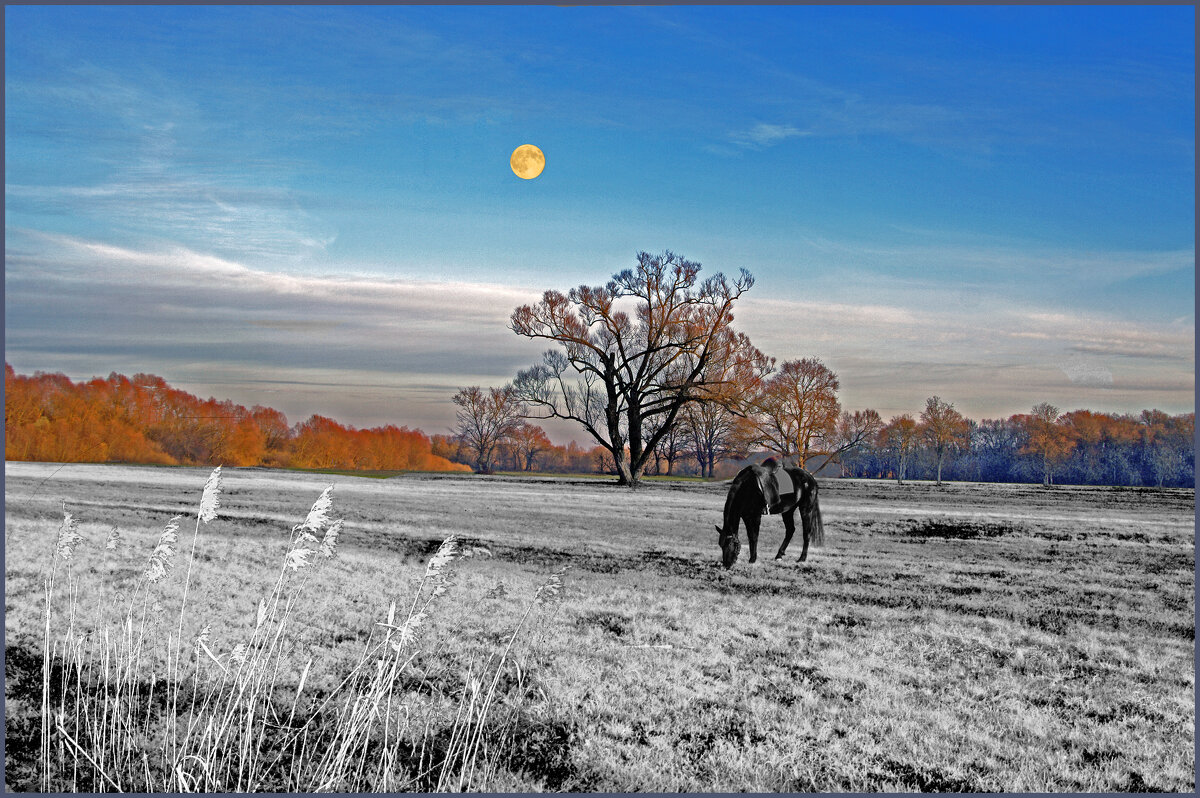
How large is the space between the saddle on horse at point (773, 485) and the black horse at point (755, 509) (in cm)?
2

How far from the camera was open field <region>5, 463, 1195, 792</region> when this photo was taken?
5.18 metres

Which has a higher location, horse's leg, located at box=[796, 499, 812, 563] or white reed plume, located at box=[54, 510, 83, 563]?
white reed plume, located at box=[54, 510, 83, 563]

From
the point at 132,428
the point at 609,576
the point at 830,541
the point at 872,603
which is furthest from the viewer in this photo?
the point at 132,428

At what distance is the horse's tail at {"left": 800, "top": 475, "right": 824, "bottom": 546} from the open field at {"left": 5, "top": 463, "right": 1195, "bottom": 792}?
1.78 ft

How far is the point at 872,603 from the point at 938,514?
14.5 meters

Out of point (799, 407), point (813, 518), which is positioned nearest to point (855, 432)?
point (799, 407)

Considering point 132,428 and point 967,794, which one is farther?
point 132,428

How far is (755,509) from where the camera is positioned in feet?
40.0

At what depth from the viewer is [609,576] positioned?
36.9ft

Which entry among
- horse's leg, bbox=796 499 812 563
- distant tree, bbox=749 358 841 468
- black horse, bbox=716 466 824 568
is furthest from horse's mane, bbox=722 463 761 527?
distant tree, bbox=749 358 841 468

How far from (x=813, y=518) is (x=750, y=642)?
5.86 m

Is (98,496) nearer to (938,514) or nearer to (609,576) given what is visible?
(609,576)

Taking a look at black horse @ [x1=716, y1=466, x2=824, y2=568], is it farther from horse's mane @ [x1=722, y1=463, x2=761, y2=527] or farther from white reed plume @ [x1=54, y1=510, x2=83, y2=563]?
white reed plume @ [x1=54, y1=510, x2=83, y2=563]

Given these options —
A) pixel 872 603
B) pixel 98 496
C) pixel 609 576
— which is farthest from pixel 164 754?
→ pixel 98 496
